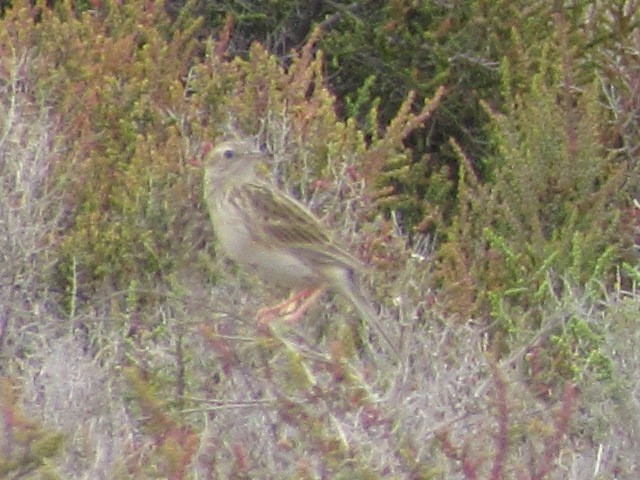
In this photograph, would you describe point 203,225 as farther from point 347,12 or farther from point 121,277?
point 347,12

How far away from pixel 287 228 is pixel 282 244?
0.07m

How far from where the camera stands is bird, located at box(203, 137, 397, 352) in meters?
6.27

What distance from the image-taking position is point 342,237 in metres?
7.10

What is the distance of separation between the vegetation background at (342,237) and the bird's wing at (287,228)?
0.87 ft

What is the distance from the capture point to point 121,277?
7582mm

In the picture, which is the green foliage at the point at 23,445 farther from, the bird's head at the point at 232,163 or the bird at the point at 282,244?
the bird's head at the point at 232,163

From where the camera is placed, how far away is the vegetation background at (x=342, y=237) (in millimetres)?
4707

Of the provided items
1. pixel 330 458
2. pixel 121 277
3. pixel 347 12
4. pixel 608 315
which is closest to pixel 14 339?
pixel 121 277

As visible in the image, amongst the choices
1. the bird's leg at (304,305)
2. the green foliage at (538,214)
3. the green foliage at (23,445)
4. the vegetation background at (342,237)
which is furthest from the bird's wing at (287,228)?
the green foliage at (23,445)

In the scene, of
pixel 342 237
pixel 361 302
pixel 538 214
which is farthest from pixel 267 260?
pixel 538 214

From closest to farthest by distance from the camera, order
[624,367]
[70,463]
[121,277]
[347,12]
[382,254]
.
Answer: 1. [70,463]
2. [624,367]
3. [382,254]
4. [121,277]
5. [347,12]

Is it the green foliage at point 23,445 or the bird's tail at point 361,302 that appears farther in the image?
the bird's tail at point 361,302

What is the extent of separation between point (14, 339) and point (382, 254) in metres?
1.59

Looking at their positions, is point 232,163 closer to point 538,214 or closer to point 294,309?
point 294,309
